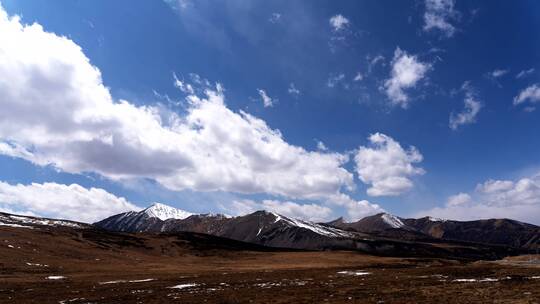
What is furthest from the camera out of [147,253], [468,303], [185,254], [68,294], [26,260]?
[185,254]

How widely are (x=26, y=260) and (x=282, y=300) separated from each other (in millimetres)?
75351

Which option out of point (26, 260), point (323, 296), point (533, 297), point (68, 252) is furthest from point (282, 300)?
point (68, 252)

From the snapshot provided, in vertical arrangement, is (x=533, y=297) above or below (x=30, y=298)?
above

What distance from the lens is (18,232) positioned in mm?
133500

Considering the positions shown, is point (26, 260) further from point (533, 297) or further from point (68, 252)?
point (533, 297)

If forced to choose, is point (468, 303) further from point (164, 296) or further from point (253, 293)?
point (164, 296)

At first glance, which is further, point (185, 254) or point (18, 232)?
point (185, 254)

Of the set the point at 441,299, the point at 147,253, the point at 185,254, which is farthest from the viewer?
the point at 185,254

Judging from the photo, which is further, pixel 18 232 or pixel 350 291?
pixel 18 232

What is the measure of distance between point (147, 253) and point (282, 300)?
12428cm

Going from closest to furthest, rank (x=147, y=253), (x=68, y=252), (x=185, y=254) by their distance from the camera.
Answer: (x=68, y=252)
(x=147, y=253)
(x=185, y=254)

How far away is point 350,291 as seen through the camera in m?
39.3

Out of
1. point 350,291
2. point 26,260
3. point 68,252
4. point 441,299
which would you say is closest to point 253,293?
point 350,291

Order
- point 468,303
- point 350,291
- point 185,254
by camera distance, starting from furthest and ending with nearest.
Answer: point 185,254 → point 350,291 → point 468,303
